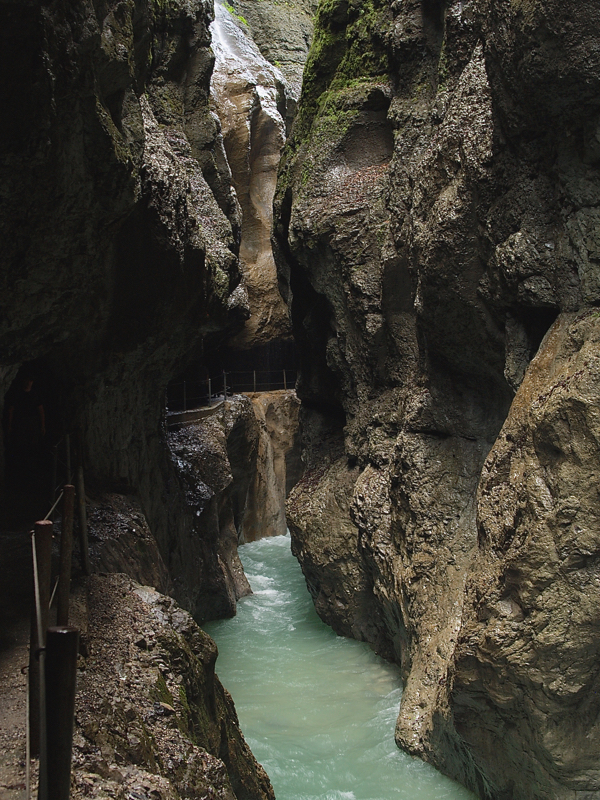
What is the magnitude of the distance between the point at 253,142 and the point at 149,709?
1836cm

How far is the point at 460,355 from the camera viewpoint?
21.7 ft

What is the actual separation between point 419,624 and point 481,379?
8.38 ft

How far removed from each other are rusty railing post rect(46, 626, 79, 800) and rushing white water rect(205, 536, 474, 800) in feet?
15.6

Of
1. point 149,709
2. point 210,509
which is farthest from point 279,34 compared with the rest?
point 149,709

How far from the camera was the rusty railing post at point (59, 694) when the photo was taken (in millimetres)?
1601

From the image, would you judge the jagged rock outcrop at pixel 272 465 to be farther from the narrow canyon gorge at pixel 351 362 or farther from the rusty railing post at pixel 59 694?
the rusty railing post at pixel 59 694

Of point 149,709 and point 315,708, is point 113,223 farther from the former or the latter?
point 315,708

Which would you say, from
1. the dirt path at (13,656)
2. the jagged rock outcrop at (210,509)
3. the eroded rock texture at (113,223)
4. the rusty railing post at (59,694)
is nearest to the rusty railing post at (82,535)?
the dirt path at (13,656)

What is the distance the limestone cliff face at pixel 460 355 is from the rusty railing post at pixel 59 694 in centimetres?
334

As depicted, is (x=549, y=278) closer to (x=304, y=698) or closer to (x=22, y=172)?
(x=22, y=172)

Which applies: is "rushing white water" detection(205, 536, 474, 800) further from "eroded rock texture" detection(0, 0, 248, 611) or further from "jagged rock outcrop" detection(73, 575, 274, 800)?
"eroded rock texture" detection(0, 0, 248, 611)

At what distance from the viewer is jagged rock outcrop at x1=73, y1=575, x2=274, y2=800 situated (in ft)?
10.3

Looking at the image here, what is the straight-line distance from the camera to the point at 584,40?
4098mm

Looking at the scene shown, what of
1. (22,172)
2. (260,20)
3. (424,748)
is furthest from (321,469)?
(260,20)
